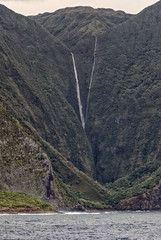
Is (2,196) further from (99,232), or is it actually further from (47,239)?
(47,239)

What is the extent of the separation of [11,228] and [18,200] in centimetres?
7364

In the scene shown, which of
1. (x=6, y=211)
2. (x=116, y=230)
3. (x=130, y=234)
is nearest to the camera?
(x=130, y=234)

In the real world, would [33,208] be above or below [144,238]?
above

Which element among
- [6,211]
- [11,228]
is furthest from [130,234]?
[6,211]

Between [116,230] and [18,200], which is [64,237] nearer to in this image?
[116,230]

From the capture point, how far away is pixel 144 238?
112250 mm

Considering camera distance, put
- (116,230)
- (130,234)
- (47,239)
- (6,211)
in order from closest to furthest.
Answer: (47,239)
(130,234)
(116,230)
(6,211)

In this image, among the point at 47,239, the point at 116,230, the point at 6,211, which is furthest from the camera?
the point at 6,211

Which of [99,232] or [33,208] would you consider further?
[33,208]

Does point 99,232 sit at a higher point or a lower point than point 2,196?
lower

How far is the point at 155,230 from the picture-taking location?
133250mm

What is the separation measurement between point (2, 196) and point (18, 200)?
5306 mm

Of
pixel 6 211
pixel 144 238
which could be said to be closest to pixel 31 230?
pixel 144 238

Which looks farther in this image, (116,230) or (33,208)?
(33,208)
